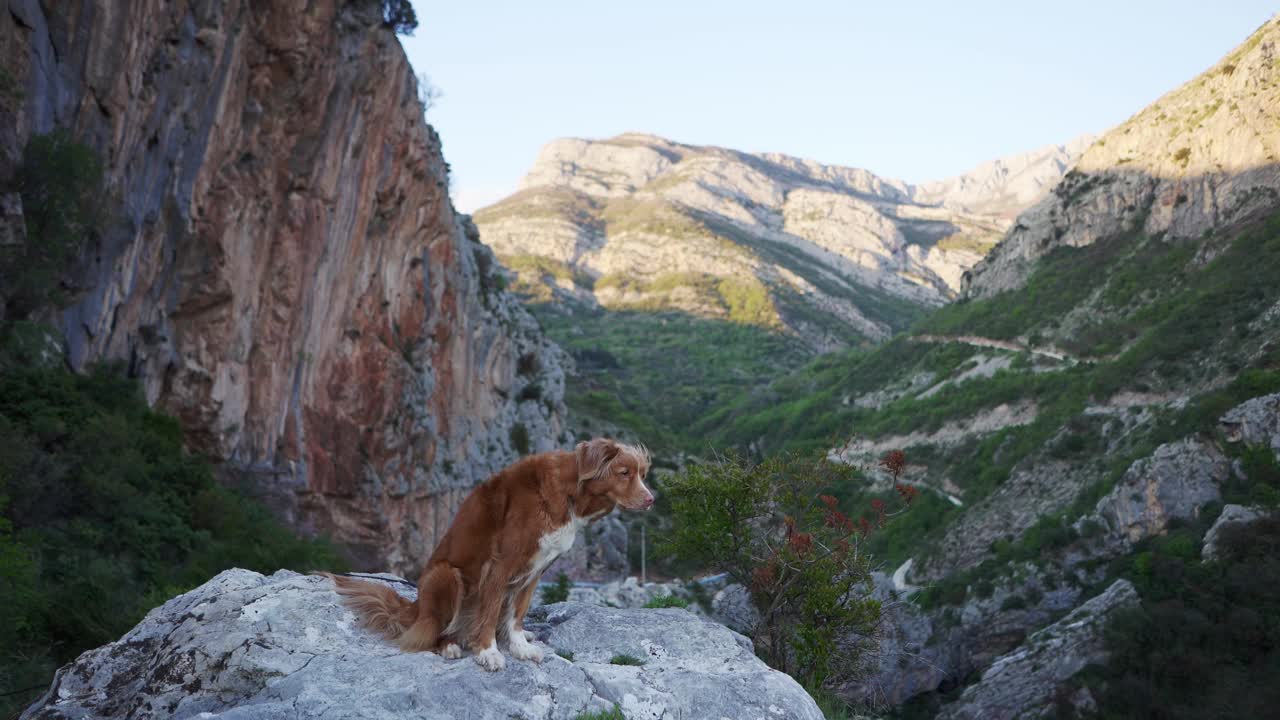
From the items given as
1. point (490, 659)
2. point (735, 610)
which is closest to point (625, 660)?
point (490, 659)

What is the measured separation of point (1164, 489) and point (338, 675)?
36.8 m

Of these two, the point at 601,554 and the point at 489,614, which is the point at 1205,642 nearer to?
the point at 601,554

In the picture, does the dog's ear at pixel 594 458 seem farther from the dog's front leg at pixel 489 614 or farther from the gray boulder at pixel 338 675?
the gray boulder at pixel 338 675

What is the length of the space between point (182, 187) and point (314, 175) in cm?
616

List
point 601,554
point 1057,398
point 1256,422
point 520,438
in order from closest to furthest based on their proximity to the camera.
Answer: point 1256,422 → point 601,554 → point 520,438 → point 1057,398

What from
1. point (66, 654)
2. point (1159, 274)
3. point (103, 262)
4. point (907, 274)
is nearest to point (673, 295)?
point (907, 274)

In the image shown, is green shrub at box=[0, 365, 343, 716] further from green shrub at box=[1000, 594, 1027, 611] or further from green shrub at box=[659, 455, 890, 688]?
green shrub at box=[1000, 594, 1027, 611]

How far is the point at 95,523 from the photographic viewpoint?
50.7ft

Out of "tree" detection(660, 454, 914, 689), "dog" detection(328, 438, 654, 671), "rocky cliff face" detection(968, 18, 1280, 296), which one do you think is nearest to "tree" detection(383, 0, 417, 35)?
"tree" detection(660, 454, 914, 689)

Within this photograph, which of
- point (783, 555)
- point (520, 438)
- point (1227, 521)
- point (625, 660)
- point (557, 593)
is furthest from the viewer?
point (520, 438)

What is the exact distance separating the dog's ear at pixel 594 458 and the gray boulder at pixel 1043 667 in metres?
26.5

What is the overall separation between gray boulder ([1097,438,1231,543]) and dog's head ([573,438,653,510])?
3506cm

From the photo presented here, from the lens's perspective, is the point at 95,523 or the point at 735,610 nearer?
the point at 95,523

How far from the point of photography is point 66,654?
10273 mm
